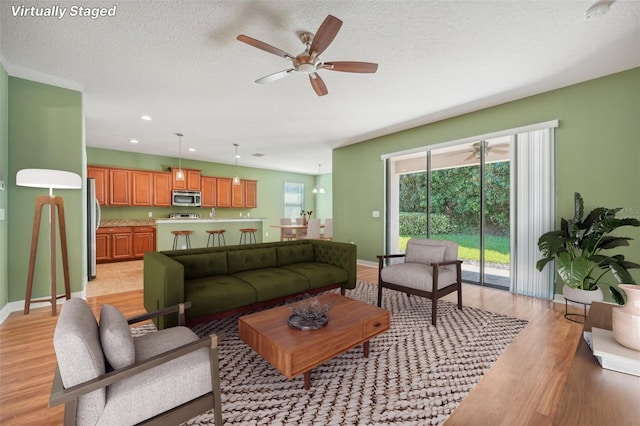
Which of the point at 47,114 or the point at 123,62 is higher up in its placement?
the point at 123,62

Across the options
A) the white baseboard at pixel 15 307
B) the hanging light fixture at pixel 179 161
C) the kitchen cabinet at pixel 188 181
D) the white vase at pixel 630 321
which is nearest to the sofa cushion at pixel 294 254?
the white baseboard at pixel 15 307

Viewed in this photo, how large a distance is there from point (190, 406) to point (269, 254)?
235 centimetres

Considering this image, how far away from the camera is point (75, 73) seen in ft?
10.3

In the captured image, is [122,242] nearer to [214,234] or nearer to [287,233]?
[214,234]

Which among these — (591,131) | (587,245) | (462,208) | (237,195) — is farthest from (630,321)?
(237,195)

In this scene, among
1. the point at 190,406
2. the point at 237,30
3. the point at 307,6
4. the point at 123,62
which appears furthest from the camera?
the point at 123,62

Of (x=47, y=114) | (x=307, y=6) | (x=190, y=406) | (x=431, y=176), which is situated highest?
(x=307, y=6)

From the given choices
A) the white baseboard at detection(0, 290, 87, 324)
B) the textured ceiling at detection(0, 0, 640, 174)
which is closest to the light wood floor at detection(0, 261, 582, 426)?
the white baseboard at detection(0, 290, 87, 324)

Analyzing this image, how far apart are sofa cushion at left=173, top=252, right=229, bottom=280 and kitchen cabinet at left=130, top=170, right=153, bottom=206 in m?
5.02

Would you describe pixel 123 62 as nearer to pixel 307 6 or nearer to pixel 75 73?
pixel 75 73

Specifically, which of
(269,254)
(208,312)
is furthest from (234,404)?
(269,254)

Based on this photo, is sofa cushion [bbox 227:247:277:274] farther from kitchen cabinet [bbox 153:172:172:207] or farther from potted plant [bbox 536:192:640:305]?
kitchen cabinet [bbox 153:172:172:207]

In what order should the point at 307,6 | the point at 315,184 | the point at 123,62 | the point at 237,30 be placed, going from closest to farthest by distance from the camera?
the point at 307,6
the point at 237,30
the point at 123,62
the point at 315,184

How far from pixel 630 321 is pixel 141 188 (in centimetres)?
835
